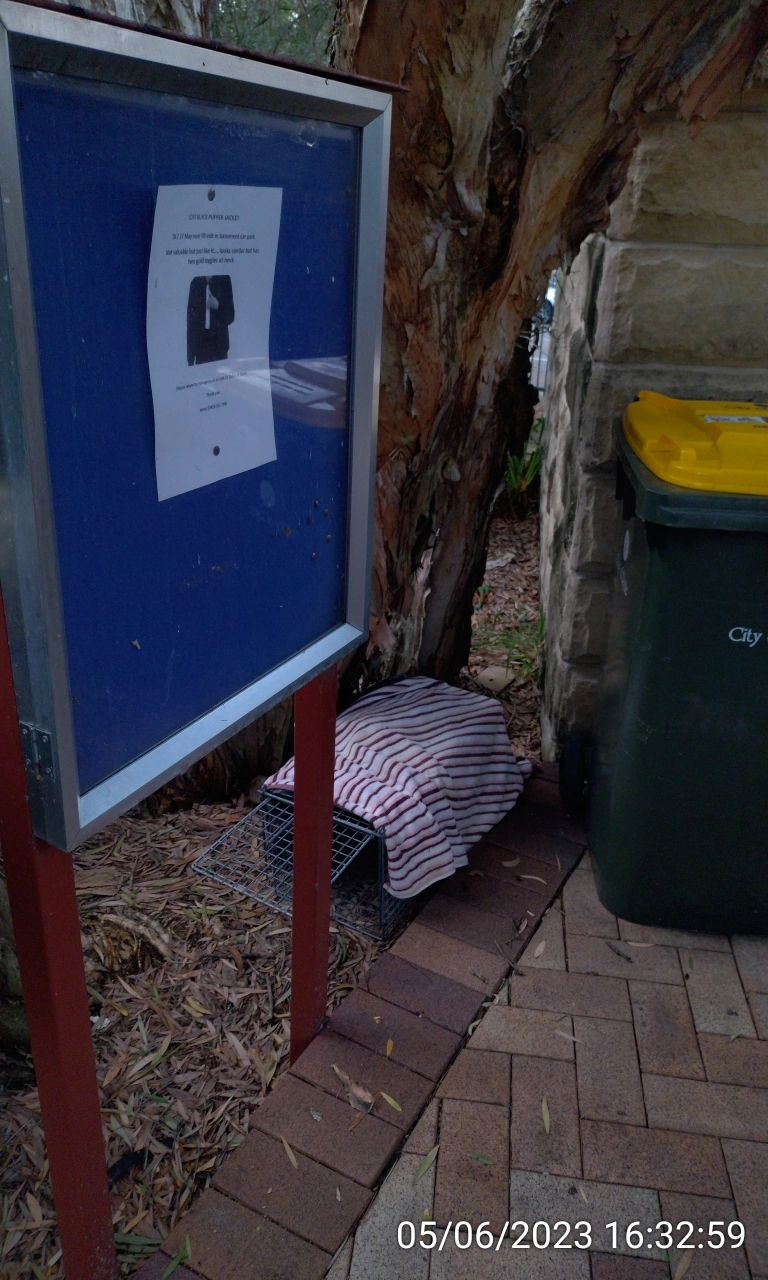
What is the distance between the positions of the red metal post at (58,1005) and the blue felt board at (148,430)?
0.10m

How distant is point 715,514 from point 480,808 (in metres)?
1.22

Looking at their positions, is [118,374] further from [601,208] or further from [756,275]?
[756,275]

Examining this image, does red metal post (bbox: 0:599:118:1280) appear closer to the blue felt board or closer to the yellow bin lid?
the blue felt board

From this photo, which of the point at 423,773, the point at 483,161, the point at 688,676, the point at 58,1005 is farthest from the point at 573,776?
the point at 58,1005

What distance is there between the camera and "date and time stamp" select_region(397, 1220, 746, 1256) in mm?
1983

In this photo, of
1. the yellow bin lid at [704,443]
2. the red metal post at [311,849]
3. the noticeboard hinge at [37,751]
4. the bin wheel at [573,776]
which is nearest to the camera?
the noticeboard hinge at [37,751]

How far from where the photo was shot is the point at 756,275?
9.66 feet

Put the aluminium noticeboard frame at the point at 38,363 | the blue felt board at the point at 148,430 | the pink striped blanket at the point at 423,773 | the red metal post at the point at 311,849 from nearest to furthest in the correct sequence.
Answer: the aluminium noticeboard frame at the point at 38,363 < the blue felt board at the point at 148,430 < the red metal post at the point at 311,849 < the pink striped blanket at the point at 423,773

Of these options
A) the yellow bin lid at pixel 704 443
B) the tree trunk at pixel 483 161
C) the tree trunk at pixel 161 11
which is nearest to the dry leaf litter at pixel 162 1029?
the tree trunk at pixel 483 161

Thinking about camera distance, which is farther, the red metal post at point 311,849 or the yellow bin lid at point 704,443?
the yellow bin lid at point 704,443

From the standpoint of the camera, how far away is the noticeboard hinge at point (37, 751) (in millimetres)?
1262

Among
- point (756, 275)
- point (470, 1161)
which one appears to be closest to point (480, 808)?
point (470, 1161)

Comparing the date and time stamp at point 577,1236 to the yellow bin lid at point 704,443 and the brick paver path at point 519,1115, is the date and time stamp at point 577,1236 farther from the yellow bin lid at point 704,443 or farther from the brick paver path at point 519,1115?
the yellow bin lid at point 704,443

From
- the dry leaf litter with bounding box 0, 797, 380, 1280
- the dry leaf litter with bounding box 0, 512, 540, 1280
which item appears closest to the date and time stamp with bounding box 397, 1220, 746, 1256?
the dry leaf litter with bounding box 0, 512, 540, 1280
